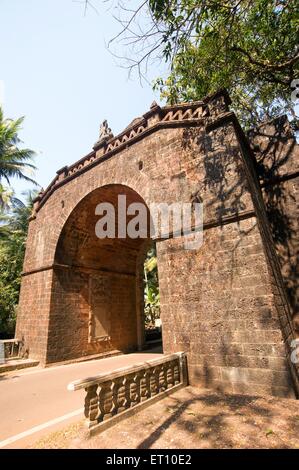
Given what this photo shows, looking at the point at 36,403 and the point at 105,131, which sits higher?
the point at 105,131

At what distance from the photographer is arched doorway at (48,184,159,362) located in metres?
8.80

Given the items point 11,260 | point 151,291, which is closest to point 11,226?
point 11,260

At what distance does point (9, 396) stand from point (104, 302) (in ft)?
17.5

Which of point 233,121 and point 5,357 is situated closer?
point 233,121

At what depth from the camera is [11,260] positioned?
15.6 m

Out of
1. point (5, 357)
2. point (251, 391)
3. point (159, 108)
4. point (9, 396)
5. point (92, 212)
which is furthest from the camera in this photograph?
point (92, 212)

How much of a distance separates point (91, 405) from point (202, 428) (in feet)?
4.81

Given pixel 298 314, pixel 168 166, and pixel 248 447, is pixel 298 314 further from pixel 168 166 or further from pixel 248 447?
pixel 168 166

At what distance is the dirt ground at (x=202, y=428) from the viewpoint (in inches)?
120

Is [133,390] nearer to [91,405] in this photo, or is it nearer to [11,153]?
[91,405]

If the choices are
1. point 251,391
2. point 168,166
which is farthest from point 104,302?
point 251,391

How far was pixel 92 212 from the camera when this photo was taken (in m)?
9.57

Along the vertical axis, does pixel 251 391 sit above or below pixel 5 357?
below

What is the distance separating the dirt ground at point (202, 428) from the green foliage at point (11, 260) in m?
11.3
